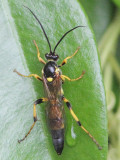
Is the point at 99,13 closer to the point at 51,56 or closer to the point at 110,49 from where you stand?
the point at 110,49

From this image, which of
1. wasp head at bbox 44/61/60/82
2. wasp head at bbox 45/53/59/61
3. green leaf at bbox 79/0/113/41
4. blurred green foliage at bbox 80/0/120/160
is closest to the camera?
wasp head at bbox 45/53/59/61

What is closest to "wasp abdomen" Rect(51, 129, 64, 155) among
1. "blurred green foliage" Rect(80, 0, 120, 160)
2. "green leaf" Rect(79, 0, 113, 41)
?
"blurred green foliage" Rect(80, 0, 120, 160)

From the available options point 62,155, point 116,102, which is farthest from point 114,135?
point 62,155

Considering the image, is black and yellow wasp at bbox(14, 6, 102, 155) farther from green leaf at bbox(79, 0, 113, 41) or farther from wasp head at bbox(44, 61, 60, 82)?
green leaf at bbox(79, 0, 113, 41)

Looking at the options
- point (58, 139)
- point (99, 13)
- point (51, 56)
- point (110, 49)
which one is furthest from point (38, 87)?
point (99, 13)

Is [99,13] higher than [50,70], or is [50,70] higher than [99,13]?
[99,13]

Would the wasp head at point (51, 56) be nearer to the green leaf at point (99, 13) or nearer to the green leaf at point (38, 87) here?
the green leaf at point (38, 87)
